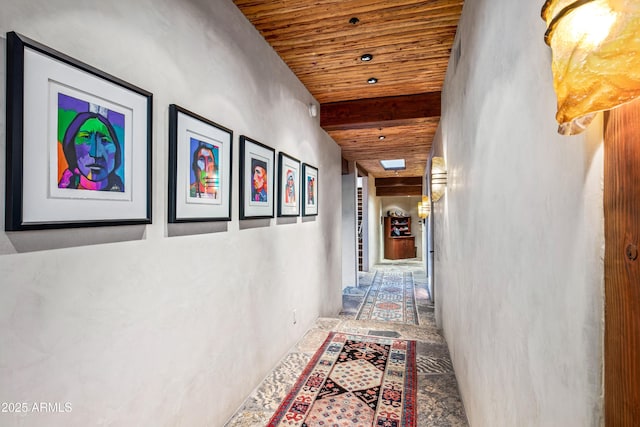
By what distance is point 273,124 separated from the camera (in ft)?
8.59

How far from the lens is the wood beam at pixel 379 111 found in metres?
3.53

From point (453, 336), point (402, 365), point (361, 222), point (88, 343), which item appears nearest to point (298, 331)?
point (402, 365)

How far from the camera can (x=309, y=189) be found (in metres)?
3.50

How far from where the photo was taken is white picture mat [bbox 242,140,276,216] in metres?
2.17

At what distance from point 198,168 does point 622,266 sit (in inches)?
65.1

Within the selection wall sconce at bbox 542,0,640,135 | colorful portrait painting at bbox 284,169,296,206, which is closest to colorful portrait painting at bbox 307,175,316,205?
colorful portrait painting at bbox 284,169,296,206

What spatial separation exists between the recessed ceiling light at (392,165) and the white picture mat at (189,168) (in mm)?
5923

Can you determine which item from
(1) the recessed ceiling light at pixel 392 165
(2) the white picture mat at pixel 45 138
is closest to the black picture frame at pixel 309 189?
(2) the white picture mat at pixel 45 138

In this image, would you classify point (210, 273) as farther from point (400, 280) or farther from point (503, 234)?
point (400, 280)

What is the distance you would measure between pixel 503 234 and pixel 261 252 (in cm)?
163

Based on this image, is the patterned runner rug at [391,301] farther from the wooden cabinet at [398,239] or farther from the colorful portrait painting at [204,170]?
the colorful portrait painting at [204,170]

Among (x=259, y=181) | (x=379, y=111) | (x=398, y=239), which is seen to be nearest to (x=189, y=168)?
(x=259, y=181)

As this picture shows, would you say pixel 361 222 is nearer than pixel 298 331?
No

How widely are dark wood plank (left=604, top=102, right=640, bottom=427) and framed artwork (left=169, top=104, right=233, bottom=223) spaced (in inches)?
59.6
